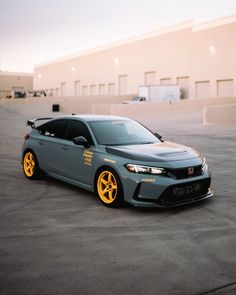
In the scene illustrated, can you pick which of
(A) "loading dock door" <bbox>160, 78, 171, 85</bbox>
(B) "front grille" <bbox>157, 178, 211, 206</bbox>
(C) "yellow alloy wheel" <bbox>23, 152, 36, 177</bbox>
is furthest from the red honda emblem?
(A) "loading dock door" <bbox>160, 78, 171, 85</bbox>

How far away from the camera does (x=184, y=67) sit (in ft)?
156

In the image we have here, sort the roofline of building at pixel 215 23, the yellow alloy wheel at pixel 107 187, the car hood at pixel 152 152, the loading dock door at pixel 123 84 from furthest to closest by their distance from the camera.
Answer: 1. the loading dock door at pixel 123 84
2. the roofline of building at pixel 215 23
3. the yellow alloy wheel at pixel 107 187
4. the car hood at pixel 152 152

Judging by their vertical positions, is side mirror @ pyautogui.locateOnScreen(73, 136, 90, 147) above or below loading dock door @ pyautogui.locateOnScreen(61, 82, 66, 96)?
below

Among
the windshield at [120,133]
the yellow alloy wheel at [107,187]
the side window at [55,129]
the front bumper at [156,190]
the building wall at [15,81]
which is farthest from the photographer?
the building wall at [15,81]

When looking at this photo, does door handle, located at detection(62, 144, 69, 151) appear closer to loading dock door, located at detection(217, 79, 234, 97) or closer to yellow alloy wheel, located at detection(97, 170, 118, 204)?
yellow alloy wheel, located at detection(97, 170, 118, 204)

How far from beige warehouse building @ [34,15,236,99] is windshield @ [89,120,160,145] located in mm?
36475

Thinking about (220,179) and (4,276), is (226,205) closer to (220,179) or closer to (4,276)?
(220,179)

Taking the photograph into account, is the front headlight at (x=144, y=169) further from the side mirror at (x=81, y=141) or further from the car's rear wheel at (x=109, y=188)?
the side mirror at (x=81, y=141)

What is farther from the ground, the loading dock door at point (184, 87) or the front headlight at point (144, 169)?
the loading dock door at point (184, 87)

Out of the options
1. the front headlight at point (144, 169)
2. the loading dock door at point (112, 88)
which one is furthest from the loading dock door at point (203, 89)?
the front headlight at point (144, 169)

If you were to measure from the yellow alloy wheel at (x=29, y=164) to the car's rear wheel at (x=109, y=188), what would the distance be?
2.34 m

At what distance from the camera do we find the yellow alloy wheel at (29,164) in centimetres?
877

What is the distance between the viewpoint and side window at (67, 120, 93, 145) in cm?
750

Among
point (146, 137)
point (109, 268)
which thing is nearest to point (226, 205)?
point (146, 137)
